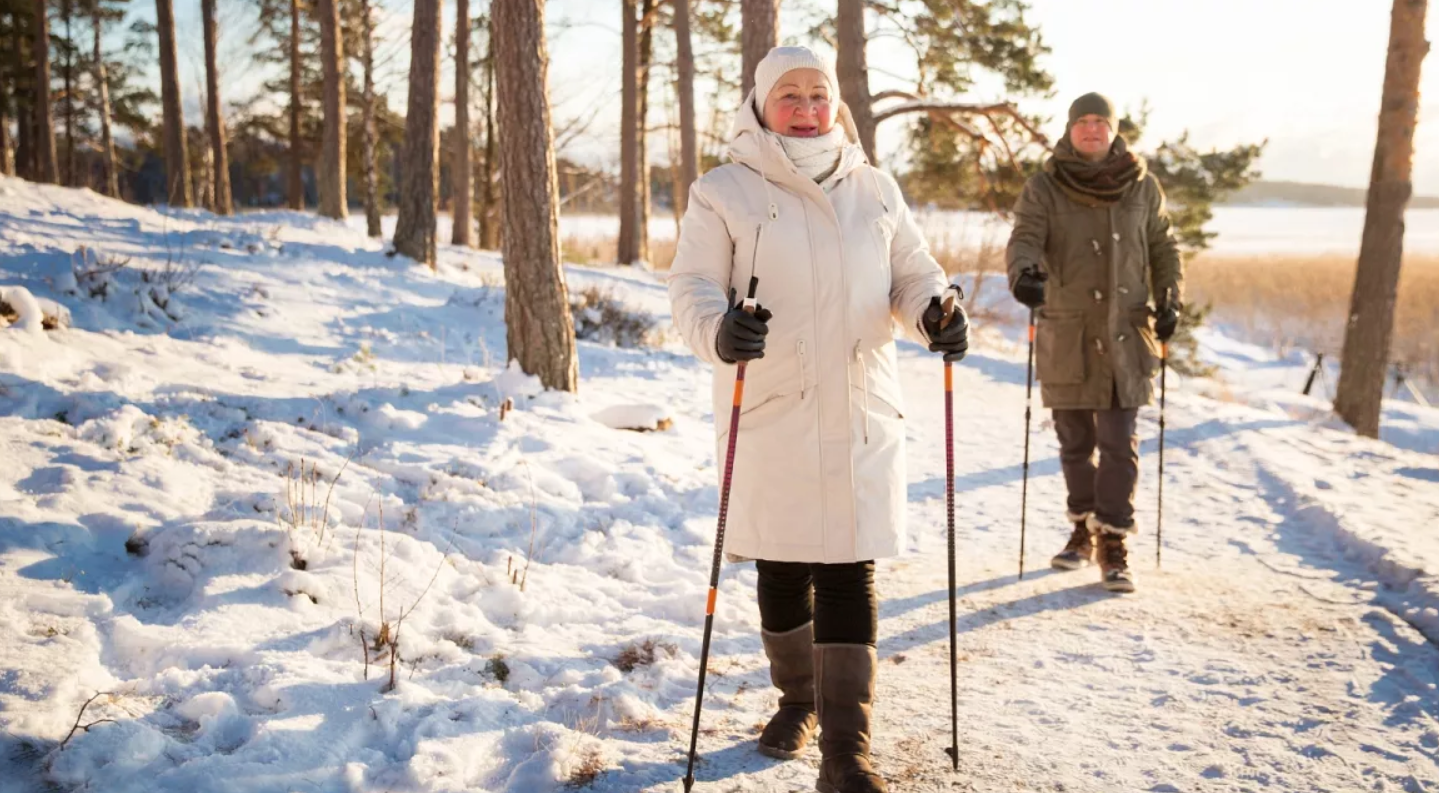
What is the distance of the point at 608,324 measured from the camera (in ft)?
33.3

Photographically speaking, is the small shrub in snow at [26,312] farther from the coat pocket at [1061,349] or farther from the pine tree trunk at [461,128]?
the pine tree trunk at [461,128]

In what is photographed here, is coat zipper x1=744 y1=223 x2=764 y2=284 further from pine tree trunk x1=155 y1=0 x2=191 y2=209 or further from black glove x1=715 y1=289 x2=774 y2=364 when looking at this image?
pine tree trunk x1=155 y1=0 x2=191 y2=209

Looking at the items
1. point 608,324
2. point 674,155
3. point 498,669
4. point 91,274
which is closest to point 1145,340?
point 498,669

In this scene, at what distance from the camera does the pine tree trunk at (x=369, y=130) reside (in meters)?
17.0

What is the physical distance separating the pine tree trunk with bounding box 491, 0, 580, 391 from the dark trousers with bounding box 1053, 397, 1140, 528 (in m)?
3.53

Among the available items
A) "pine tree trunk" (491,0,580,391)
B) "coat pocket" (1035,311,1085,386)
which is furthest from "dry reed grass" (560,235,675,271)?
"coat pocket" (1035,311,1085,386)

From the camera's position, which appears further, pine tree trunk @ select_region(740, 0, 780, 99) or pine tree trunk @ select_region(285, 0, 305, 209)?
pine tree trunk @ select_region(285, 0, 305, 209)

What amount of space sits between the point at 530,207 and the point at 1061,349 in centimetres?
370

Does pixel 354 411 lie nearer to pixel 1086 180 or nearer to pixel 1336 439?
pixel 1086 180

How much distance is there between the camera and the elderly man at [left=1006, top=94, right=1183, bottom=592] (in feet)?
15.6

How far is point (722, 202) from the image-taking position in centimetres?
288

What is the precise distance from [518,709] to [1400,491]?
625 cm

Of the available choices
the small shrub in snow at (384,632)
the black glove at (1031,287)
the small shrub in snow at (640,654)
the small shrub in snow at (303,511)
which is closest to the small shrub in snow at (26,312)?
the small shrub in snow at (303,511)

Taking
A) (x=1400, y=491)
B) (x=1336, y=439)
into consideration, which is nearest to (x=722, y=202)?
(x=1400, y=491)
